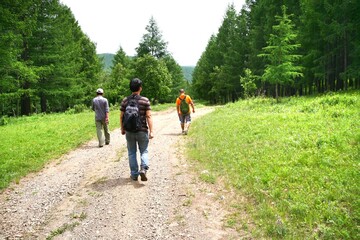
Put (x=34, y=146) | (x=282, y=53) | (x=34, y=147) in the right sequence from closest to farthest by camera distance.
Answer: (x=34, y=147), (x=34, y=146), (x=282, y=53)

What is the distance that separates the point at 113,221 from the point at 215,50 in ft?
176

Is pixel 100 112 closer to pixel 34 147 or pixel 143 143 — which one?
pixel 34 147

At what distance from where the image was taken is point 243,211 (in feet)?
19.0

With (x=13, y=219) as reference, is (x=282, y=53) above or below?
above

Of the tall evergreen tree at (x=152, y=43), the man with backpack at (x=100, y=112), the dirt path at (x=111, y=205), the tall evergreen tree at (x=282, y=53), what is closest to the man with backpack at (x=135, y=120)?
the dirt path at (x=111, y=205)

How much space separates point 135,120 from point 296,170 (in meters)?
4.13

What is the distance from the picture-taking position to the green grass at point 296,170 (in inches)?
191

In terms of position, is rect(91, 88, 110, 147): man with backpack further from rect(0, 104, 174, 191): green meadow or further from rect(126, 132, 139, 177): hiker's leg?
rect(126, 132, 139, 177): hiker's leg

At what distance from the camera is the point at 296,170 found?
22.2ft

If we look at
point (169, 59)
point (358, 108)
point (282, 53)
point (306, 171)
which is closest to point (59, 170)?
point (306, 171)

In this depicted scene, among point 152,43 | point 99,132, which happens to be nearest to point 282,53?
point 99,132

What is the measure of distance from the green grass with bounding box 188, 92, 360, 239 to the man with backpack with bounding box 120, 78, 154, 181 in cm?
226

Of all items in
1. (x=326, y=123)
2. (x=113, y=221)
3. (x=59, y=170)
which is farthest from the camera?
(x=326, y=123)

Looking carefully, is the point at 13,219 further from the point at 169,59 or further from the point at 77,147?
the point at 169,59
